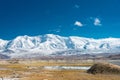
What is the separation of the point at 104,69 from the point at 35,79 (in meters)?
24.9

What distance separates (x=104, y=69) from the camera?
74.6 metres

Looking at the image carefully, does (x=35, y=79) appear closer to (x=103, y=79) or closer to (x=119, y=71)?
(x=103, y=79)

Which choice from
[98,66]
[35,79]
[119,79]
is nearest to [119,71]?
[98,66]

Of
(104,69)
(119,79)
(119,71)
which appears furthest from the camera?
(104,69)

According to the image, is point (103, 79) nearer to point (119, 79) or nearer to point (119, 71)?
point (119, 79)

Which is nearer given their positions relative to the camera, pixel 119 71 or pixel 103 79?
pixel 103 79

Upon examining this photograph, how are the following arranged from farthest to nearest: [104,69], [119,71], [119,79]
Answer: [104,69]
[119,71]
[119,79]

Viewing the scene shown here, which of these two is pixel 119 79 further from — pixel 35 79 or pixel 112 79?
pixel 35 79

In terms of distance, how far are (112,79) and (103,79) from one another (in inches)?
77.1

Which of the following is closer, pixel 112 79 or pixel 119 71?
pixel 112 79

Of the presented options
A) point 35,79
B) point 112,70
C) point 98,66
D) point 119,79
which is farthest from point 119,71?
point 35,79

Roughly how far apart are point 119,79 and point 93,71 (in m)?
21.4

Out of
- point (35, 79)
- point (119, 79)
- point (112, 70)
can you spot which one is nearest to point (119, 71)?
point (112, 70)

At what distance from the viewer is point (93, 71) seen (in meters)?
76.6
